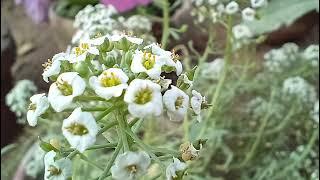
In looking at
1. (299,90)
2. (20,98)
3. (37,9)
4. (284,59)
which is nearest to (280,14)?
(284,59)

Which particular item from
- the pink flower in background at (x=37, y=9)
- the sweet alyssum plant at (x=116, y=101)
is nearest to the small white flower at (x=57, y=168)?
the sweet alyssum plant at (x=116, y=101)

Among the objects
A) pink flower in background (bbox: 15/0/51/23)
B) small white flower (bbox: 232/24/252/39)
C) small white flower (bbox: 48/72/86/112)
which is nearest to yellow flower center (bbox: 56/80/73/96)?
small white flower (bbox: 48/72/86/112)

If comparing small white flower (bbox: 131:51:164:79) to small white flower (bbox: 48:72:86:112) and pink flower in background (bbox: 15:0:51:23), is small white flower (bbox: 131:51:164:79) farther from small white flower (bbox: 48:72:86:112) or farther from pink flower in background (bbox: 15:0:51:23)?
pink flower in background (bbox: 15:0:51:23)

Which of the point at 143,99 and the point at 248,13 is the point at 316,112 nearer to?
the point at 248,13

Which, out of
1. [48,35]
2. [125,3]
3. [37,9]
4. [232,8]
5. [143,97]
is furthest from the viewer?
[48,35]

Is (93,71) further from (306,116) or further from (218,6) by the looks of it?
(306,116)

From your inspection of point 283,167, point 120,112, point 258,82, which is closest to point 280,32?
point 258,82
